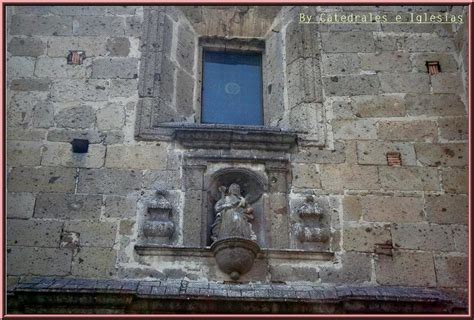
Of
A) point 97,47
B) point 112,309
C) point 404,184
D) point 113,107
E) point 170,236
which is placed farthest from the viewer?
point 97,47

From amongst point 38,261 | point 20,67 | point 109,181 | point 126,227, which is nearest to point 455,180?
point 126,227

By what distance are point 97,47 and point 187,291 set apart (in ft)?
9.72

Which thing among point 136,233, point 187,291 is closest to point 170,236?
point 136,233

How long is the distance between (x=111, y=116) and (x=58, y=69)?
0.81m

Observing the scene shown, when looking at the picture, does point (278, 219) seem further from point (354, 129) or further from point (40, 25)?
point (40, 25)

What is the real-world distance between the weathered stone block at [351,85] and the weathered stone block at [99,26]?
84.6 inches

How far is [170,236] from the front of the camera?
6020 millimetres

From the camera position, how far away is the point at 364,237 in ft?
20.0

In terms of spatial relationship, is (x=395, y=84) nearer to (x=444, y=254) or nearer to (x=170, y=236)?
(x=444, y=254)

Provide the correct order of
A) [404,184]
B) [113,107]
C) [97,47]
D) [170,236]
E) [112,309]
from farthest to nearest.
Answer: [97,47]
[113,107]
[404,184]
[170,236]
[112,309]

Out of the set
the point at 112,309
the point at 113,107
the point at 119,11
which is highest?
the point at 119,11

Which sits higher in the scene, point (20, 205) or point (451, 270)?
point (20, 205)

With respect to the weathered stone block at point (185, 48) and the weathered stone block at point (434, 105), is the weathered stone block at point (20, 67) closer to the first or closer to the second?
the weathered stone block at point (185, 48)

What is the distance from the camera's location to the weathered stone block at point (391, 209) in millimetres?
6211
